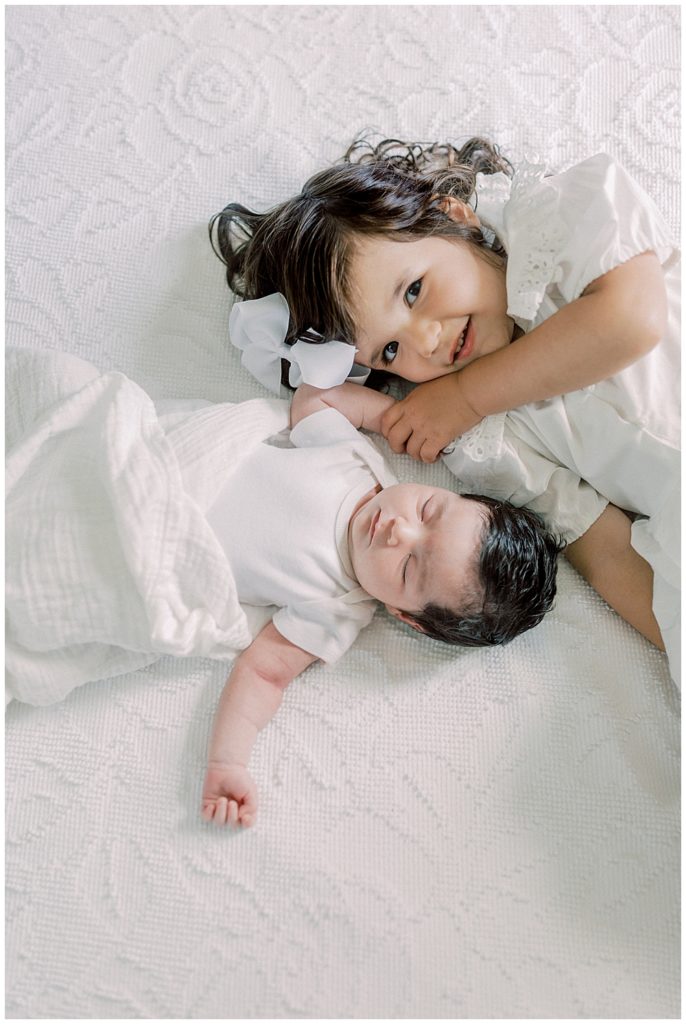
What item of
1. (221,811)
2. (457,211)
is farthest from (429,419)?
(221,811)

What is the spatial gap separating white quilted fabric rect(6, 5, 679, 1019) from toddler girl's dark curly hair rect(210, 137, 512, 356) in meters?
0.16

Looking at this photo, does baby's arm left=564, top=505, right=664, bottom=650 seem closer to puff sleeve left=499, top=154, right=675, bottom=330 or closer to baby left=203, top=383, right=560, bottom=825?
baby left=203, top=383, right=560, bottom=825

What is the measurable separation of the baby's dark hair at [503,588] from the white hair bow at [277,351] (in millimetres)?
253

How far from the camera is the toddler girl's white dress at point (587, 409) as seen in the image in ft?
3.27

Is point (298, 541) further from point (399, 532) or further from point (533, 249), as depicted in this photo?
point (533, 249)

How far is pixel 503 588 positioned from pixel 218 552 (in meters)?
0.34

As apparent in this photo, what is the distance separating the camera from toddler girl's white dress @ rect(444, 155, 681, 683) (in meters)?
1.00

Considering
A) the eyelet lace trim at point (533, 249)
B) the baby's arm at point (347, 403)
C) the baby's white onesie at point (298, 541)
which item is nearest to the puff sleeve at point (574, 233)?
the eyelet lace trim at point (533, 249)


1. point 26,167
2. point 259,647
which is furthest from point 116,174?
point 259,647

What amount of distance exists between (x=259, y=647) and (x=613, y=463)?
0.50 meters

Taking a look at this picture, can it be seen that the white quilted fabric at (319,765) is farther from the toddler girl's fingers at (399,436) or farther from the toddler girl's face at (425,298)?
the toddler girl's face at (425,298)

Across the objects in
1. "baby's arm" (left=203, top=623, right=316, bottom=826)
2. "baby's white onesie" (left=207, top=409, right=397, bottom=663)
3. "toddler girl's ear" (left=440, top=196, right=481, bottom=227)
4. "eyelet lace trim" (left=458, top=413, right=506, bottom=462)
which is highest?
"toddler girl's ear" (left=440, top=196, right=481, bottom=227)

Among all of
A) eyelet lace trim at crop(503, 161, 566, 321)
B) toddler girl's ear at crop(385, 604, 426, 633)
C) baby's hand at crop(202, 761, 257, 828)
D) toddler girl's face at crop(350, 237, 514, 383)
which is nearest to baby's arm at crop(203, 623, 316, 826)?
baby's hand at crop(202, 761, 257, 828)

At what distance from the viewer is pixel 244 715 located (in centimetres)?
102
